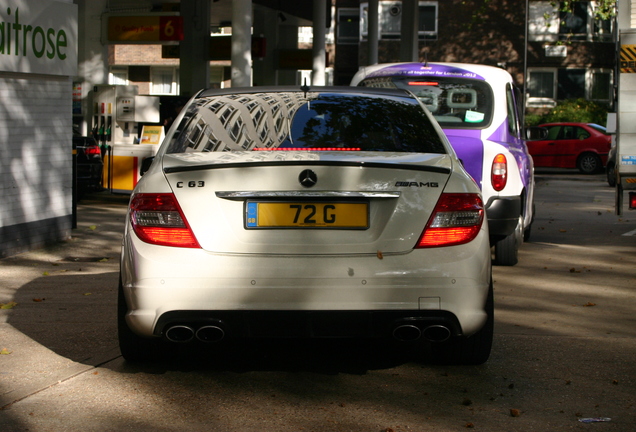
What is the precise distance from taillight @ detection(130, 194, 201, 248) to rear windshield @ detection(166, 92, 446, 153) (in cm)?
54

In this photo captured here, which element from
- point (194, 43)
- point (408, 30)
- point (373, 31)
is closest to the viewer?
point (194, 43)

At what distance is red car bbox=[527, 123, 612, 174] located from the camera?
30219 millimetres

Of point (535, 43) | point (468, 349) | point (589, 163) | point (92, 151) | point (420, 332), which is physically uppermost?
point (535, 43)

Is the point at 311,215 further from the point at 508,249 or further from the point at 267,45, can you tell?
the point at 267,45

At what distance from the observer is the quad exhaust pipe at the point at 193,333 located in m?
4.76

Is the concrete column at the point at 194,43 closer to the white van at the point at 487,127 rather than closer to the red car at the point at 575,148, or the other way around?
the red car at the point at 575,148

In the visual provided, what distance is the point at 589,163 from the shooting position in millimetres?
30328

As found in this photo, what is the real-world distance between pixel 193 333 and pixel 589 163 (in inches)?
1067

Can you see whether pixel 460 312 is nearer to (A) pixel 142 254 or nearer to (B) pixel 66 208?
(A) pixel 142 254

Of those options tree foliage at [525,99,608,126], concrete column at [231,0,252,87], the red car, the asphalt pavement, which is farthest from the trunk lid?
tree foliage at [525,99,608,126]

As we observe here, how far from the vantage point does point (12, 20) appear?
10062 mm

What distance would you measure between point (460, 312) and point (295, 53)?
95.1ft

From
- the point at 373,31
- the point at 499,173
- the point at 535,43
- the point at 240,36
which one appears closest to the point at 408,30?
the point at 373,31

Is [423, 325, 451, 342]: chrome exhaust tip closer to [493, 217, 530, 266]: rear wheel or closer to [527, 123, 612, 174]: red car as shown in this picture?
[493, 217, 530, 266]: rear wheel
